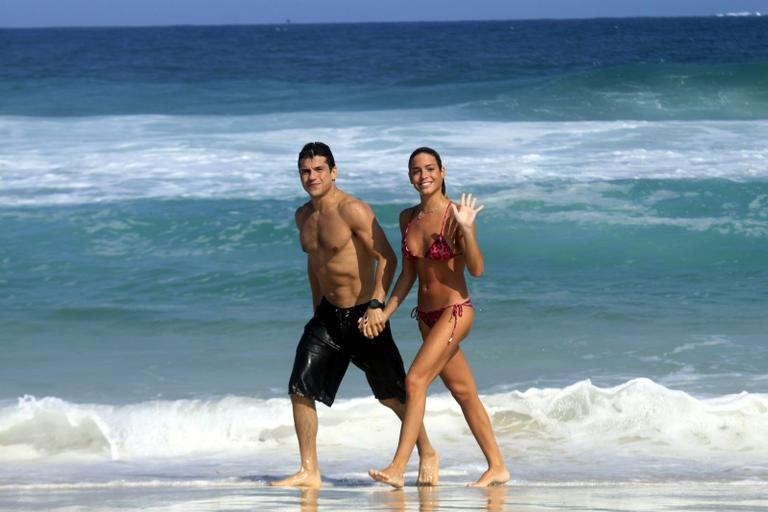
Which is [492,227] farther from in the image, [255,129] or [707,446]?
[255,129]

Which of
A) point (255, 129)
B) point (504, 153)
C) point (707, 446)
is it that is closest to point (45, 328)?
point (707, 446)

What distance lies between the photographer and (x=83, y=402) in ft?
24.1

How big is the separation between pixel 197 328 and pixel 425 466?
412 cm

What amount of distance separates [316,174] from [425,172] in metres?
0.48

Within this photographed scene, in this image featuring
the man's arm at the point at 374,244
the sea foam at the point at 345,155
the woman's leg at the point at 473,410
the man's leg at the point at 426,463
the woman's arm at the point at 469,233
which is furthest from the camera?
the sea foam at the point at 345,155

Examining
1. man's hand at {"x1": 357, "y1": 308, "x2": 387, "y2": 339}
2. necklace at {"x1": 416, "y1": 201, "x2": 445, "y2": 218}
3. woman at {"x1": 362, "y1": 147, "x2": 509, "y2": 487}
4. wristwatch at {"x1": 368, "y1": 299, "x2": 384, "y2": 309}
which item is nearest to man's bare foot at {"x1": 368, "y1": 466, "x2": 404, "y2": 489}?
woman at {"x1": 362, "y1": 147, "x2": 509, "y2": 487}

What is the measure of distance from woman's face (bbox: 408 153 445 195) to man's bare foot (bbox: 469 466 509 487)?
1300 millimetres

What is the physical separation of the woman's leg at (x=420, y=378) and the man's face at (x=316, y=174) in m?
0.75

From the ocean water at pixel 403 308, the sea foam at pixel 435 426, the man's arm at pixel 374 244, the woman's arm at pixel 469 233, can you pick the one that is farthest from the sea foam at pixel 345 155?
the woman's arm at pixel 469 233

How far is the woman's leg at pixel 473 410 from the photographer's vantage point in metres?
5.43

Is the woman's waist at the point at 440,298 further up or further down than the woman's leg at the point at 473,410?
further up

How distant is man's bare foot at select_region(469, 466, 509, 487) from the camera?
217 inches

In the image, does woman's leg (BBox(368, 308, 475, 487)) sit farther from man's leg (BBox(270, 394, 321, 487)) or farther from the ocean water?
the ocean water

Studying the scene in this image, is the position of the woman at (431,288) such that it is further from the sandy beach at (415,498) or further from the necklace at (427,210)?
the sandy beach at (415,498)
